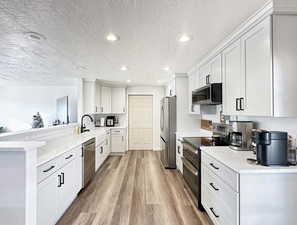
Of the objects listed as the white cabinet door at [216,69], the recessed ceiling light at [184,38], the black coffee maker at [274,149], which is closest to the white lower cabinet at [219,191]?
the black coffee maker at [274,149]

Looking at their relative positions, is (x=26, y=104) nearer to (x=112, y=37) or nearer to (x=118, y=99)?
(x=118, y=99)

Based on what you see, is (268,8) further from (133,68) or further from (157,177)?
(157,177)

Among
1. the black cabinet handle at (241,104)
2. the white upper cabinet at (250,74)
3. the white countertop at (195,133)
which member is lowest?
the white countertop at (195,133)

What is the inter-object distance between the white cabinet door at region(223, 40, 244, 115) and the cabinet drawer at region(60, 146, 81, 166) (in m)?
2.32

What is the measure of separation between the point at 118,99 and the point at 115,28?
4433 millimetres

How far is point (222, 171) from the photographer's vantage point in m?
1.79

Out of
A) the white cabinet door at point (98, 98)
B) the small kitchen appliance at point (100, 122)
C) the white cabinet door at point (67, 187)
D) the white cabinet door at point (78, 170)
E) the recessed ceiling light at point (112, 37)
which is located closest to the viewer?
the recessed ceiling light at point (112, 37)

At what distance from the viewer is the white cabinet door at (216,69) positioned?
266 cm

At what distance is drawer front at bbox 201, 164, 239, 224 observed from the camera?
5.07 feet

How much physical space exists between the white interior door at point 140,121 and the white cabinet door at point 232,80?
→ 169 inches

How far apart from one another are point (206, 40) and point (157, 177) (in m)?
2.84

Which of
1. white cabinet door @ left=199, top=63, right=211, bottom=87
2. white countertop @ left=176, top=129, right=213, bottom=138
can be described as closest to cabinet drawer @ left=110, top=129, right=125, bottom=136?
white countertop @ left=176, top=129, right=213, bottom=138

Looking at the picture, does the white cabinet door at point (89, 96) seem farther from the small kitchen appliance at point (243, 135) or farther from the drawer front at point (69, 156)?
the small kitchen appliance at point (243, 135)

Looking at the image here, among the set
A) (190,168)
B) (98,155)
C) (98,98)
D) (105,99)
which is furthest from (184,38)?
(105,99)
